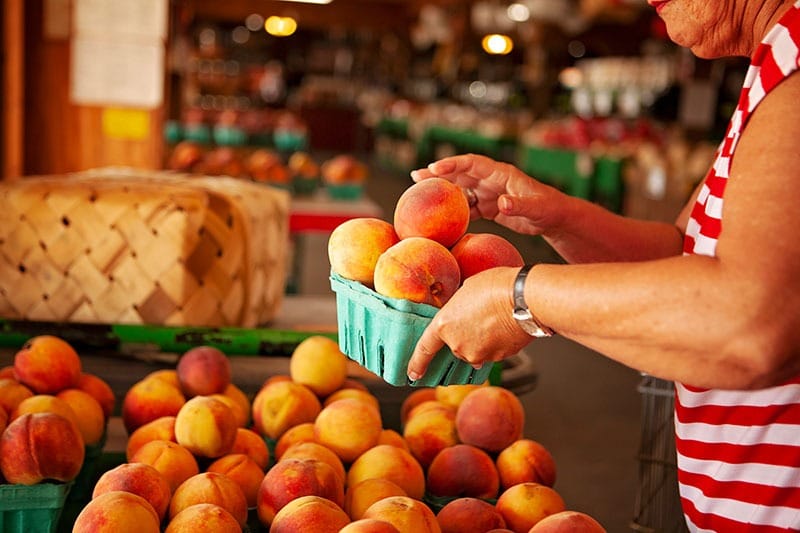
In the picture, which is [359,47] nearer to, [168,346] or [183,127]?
[183,127]

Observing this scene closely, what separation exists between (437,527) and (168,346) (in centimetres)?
96

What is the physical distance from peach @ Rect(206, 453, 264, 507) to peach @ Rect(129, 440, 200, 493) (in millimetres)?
43

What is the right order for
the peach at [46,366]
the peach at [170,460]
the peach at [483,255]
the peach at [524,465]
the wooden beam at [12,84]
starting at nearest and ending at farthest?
the peach at [483,255]
the peach at [170,460]
the peach at [524,465]
the peach at [46,366]
the wooden beam at [12,84]

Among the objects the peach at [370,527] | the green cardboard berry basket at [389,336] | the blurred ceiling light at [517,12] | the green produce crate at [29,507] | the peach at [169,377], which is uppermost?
the blurred ceiling light at [517,12]

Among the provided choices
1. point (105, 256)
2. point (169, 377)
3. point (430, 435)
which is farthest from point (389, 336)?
point (105, 256)

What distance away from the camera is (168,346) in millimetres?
2143

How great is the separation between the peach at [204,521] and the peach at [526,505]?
42 centimetres

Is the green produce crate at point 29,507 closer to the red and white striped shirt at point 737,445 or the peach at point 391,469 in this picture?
the peach at point 391,469

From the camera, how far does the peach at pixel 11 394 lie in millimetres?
1677

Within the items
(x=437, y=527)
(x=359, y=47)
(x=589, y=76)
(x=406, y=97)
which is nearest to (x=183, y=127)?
(x=437, y=527)

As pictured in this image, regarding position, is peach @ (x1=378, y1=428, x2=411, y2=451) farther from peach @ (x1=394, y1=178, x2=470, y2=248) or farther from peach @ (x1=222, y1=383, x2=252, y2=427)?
peach @ (x1=394, y1=178, x2=470, y2=248)

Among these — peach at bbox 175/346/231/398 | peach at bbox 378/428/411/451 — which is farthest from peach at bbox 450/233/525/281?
peach at bbox 175/346/231/398

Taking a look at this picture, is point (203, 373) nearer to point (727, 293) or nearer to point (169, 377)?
point (169, 377)

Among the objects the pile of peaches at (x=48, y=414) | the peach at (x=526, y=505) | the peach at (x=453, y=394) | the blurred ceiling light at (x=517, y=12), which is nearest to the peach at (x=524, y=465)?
the peach at (x=526, y=505)
